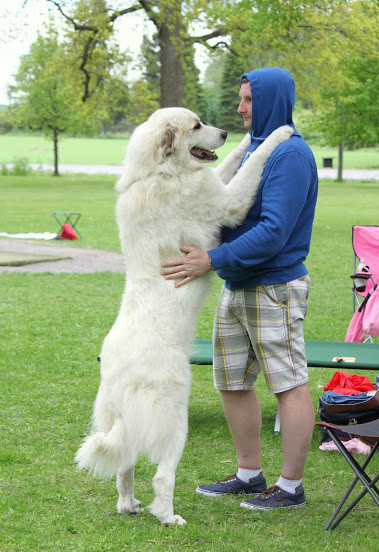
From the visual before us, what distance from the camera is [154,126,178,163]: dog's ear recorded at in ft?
12.0

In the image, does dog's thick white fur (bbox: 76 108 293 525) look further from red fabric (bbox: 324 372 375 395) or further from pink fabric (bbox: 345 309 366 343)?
pink fabric (bbox: 345 309 366 343)

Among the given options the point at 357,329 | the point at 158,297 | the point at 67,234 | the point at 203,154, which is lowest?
the point at 67,234

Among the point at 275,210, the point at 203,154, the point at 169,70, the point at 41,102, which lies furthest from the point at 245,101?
the point at 41,102

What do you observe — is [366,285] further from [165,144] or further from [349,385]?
[165,144]

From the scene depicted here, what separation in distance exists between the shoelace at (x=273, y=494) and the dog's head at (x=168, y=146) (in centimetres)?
177

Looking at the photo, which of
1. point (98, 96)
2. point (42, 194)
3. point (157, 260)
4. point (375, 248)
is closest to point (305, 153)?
point (157, 260)

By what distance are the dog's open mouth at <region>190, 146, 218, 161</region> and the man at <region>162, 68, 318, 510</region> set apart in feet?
0.89

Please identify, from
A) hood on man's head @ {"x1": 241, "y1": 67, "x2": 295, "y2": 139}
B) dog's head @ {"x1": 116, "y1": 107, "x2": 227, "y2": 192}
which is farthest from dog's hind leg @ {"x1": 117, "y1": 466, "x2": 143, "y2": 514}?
hood on man's head @ {"x1": 241, "y1": 67, "x2": 295, "y2": 139}

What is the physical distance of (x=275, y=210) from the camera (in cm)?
365

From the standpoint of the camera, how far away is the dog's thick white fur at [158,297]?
3.56 meters

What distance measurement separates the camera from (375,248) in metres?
7.56

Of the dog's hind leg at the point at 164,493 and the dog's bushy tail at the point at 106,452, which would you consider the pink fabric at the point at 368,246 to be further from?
the dog's bushy tail at the point at 106,452

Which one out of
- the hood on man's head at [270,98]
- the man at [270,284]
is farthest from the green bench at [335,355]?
the hood on man's head at [270,98]

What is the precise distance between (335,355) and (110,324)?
389 cm
